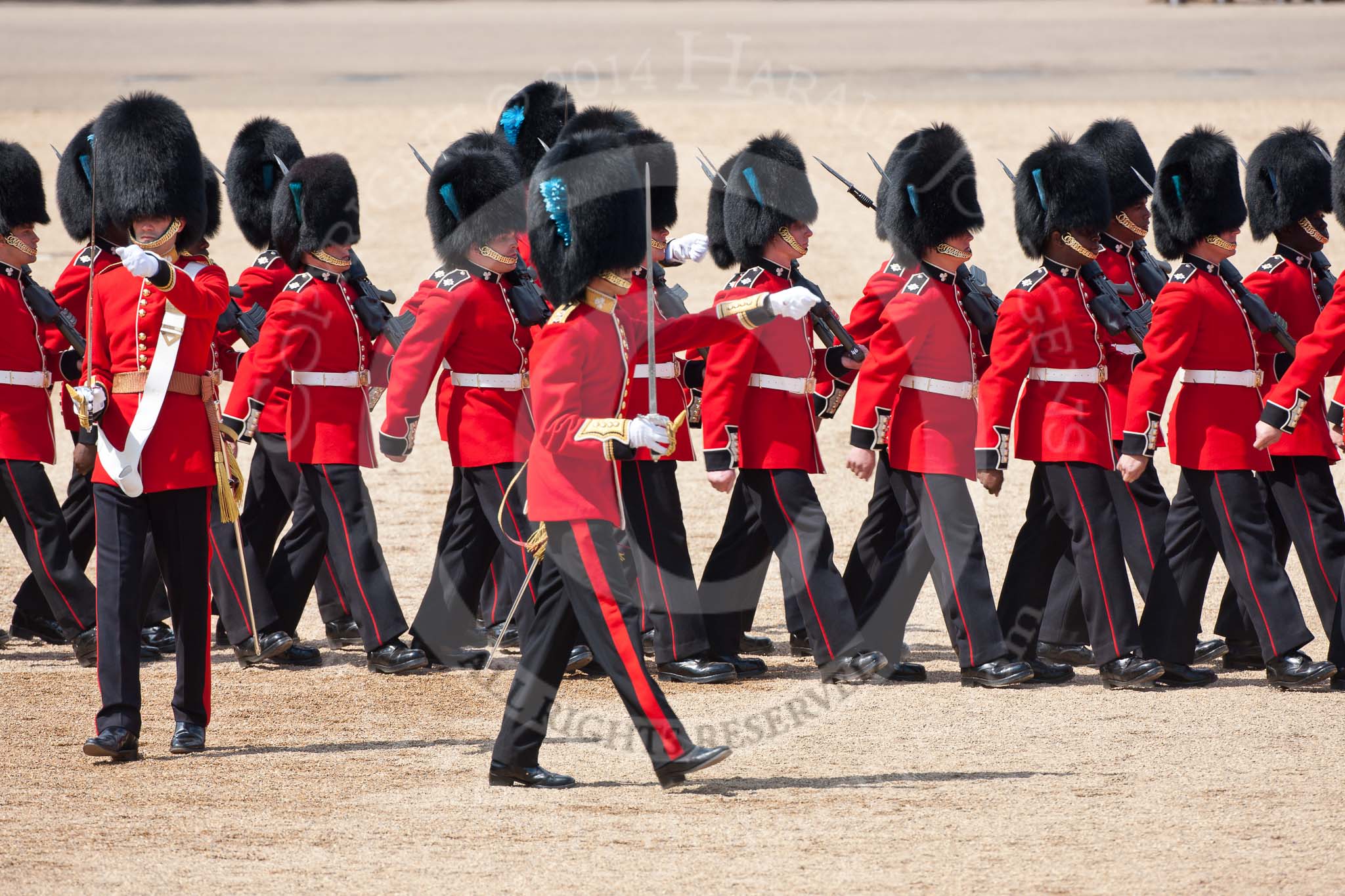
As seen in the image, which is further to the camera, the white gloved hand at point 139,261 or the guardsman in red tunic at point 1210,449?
the guardsman in red tunic at point 1210,449

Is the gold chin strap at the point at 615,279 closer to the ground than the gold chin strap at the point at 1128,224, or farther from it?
closer to the ground

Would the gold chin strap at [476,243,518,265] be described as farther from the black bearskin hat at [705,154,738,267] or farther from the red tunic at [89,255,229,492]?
the red tunic at [89,255,229,492]

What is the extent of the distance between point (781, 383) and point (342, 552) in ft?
3.80

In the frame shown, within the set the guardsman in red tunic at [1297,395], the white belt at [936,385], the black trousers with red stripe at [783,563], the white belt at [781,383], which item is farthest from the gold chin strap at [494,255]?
the guardsman in red tunic at [1297,395]

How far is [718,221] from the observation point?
530 centimetres

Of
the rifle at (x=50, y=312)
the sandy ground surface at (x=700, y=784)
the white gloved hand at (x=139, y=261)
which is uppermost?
the white gloved hand at (x=139, y=261)

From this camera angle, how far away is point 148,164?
4.21 meters

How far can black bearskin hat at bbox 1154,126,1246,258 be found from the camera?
482 centimetres

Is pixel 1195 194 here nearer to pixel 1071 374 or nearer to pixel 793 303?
pixel 1071 374

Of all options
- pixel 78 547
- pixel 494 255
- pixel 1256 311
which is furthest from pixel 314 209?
pixel 1256 311

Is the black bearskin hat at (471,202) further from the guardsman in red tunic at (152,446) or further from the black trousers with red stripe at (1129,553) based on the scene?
the black trousers with red stripe at (1129,553)

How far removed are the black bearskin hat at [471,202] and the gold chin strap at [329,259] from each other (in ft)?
0.81

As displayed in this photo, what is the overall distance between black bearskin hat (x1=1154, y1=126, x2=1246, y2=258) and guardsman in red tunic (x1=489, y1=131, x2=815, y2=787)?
5.06 ft

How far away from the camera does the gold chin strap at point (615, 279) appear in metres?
3.83
